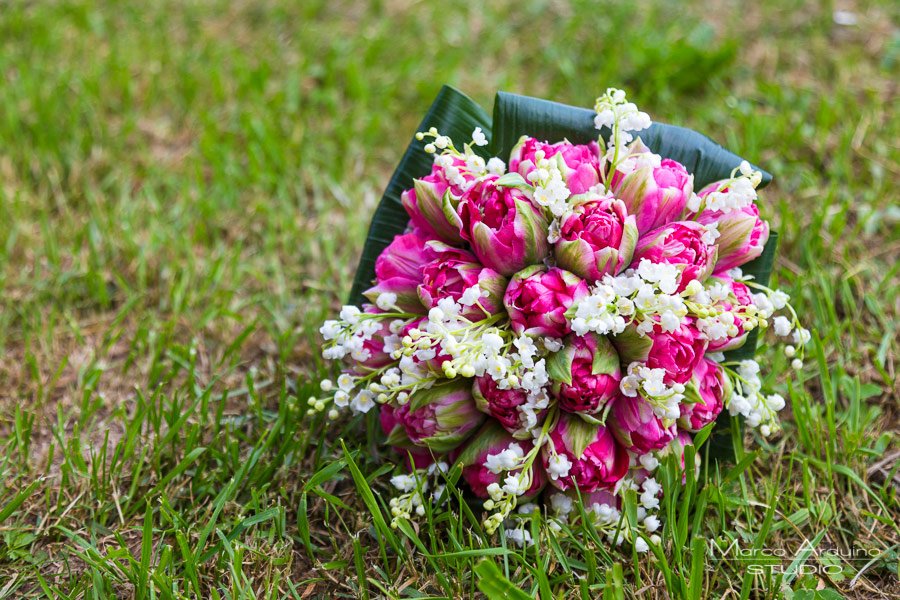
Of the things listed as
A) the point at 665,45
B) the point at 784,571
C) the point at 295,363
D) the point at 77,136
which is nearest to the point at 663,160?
the point at 784,571

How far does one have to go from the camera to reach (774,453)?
1.47m

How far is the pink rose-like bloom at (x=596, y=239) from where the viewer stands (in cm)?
112

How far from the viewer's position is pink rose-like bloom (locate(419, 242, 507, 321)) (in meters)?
1.16

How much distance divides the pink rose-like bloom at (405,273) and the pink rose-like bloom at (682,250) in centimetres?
36

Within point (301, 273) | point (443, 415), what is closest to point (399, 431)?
point (443, 415)

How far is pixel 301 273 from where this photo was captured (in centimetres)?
197

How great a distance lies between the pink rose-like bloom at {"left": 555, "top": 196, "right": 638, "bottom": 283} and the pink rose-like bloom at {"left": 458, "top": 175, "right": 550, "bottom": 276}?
4 cm

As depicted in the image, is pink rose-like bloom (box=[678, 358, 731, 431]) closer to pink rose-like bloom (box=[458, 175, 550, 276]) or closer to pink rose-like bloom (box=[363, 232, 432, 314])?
pink rose-like bloom (box=[458, 175, 550, 276])

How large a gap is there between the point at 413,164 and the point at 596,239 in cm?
47

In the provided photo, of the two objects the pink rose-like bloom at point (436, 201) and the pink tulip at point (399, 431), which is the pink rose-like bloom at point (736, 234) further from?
the pink tulip at point (399, 431)

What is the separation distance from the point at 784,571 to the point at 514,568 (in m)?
0.46

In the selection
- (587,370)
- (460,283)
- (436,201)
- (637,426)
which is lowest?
(637,426)

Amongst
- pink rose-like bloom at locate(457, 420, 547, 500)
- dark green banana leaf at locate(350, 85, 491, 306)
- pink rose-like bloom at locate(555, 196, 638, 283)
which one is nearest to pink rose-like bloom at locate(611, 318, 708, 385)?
pink rose-like bloom at locate(555, 196, 638, 283)

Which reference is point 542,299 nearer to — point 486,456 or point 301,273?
point 486,456
